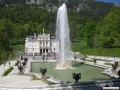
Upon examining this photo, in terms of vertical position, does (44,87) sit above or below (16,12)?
below

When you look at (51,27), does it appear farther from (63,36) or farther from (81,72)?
(81,72)

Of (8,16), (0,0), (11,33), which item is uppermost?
(0,0)

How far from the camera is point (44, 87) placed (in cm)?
1958

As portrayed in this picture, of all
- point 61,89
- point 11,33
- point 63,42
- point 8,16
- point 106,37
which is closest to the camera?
point 61,89

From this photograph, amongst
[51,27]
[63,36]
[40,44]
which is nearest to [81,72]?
[63,36]

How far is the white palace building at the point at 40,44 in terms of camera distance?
266ft

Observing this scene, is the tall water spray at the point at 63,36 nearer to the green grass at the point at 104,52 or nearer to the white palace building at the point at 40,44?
the green grass at the point at 104,52

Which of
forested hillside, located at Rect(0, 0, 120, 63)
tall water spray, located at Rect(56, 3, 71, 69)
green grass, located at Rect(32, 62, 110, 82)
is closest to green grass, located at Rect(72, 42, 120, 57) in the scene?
forested hillside, located at Rect(0, 0, 120, 63)

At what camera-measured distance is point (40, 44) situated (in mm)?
81688

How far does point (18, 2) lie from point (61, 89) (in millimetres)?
168961

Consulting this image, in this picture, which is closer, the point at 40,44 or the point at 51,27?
the point at 40,44

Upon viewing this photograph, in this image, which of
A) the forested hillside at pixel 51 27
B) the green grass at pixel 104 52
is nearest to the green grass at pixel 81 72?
the forested hillside at pixel 51 27

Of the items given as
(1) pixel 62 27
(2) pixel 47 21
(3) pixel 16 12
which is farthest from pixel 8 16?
(1) pixel 62 27

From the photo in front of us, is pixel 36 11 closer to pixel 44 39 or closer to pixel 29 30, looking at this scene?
pixel 29 30
